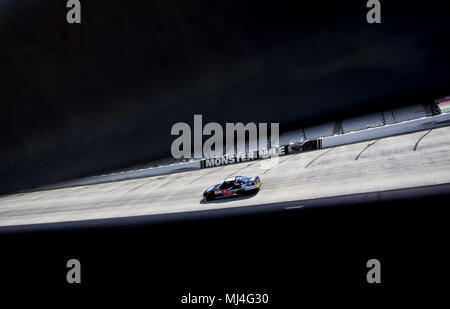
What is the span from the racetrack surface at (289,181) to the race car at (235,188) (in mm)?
289

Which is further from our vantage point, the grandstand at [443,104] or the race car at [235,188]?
the grandstand at [443,104]

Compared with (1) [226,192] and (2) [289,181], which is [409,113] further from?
(1) [226,192]

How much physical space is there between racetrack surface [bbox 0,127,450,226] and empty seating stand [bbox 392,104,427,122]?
453cm

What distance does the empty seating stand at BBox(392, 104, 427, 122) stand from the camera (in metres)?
18.4

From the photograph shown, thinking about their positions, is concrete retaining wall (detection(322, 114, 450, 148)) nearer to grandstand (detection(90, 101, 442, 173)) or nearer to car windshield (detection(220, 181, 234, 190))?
grandstand (detection(90, 101, 442, 173))

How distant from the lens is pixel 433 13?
18062 millimetres

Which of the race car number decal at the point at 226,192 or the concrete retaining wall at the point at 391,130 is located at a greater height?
the concrete retaining wall at the point at 391,130

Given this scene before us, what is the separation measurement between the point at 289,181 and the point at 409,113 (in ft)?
43.6

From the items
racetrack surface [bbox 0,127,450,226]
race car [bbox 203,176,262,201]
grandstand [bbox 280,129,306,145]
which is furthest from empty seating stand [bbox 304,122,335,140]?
race car [bbox 203,176,262,201]

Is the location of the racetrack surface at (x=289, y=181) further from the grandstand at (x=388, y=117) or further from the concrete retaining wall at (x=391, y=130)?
the grandstand at (x=388, y=117)

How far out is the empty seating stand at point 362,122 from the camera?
19114 millimetres

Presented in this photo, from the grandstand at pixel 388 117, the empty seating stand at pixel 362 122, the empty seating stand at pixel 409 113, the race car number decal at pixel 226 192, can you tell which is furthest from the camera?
the empty seating stand at pixel 362 122

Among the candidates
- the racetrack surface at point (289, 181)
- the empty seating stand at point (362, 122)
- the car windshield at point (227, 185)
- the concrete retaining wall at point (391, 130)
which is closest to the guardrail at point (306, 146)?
the concrete retaining wall at point (391, 130)

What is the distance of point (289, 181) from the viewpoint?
1183 cm
